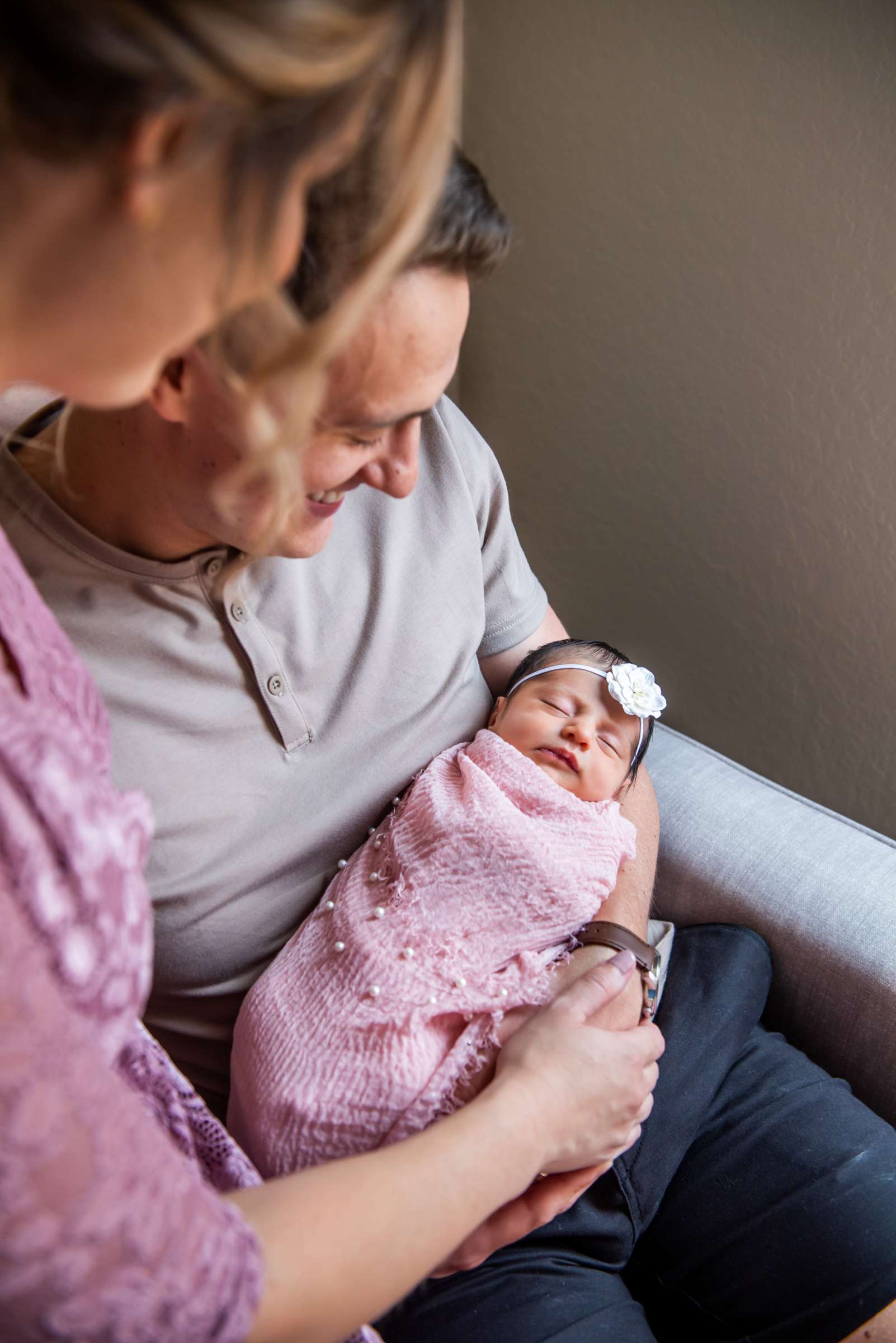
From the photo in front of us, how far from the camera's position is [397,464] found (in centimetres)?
106

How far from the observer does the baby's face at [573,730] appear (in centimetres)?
132

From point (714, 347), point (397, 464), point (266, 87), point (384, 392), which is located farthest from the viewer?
point (714, 347)

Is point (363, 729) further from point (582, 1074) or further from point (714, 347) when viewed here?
point (714, 347)

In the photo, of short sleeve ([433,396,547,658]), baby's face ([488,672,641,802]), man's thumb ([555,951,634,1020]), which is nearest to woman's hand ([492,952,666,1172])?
man's thumb ([555,951,634,1020])

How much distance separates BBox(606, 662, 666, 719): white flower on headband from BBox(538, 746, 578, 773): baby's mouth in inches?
4.3

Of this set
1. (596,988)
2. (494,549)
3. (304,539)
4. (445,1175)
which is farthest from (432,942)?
(494,549)

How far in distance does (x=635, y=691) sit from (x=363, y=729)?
1.30ft

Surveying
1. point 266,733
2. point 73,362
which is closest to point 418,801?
point 266,733

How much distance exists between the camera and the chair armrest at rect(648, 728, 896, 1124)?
4.36ft

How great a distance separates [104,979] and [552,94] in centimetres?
179

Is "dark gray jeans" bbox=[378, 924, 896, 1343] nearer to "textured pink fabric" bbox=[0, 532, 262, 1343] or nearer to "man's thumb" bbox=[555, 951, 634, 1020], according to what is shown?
"man's thumb" bbox=[555, 951, 634, 1020]

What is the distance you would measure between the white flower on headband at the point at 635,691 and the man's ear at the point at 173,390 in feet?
2.26

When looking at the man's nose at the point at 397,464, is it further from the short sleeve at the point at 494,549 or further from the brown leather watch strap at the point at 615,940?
the brown leather watch strap at the point at 615,940

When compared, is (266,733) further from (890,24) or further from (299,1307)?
(890,24)
